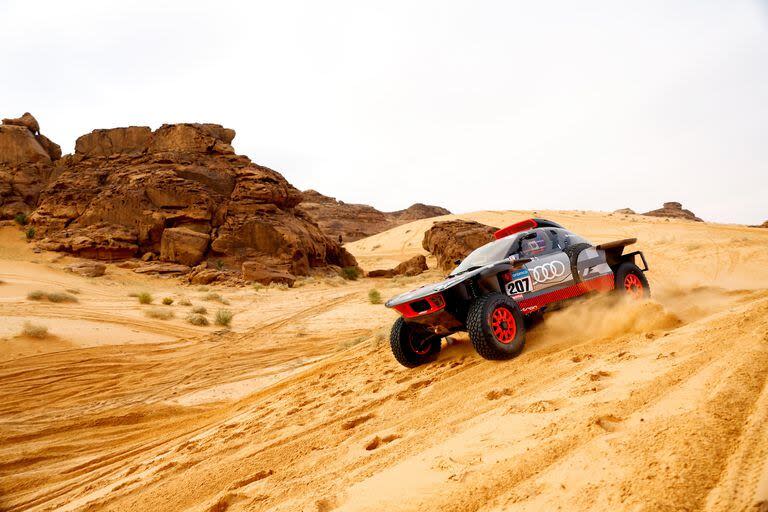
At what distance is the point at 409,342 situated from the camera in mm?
6203

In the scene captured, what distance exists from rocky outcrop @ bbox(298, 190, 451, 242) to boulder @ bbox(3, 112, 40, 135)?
32.1m

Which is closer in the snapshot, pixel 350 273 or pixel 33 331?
pixel 33 331

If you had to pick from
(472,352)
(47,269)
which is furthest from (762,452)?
(47,269)

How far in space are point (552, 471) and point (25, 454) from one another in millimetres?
6561

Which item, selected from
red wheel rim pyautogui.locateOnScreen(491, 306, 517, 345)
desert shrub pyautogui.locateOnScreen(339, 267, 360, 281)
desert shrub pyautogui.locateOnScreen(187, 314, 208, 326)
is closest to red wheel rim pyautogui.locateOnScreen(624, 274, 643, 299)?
red wheel rim pyautogui.locateOnScreen(491, 306, 517, 345)

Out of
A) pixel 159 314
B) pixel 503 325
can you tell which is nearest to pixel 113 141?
pixel 159 314

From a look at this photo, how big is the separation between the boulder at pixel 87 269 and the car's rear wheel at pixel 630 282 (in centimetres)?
2527

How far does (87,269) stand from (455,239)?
19.6 m

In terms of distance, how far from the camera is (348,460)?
3383mm

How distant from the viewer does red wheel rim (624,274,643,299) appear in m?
6.89

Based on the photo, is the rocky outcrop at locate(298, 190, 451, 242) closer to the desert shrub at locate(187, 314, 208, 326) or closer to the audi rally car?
the desert shrub at locate(187, 314, 208, 326)

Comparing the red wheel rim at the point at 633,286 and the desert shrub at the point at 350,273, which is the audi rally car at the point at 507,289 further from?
the desert shrub at the point at 350,273

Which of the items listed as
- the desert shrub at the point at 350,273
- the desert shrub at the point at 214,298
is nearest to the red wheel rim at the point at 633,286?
the desert shrub at the point at 214,298

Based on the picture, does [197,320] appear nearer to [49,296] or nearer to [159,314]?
[159,314]
